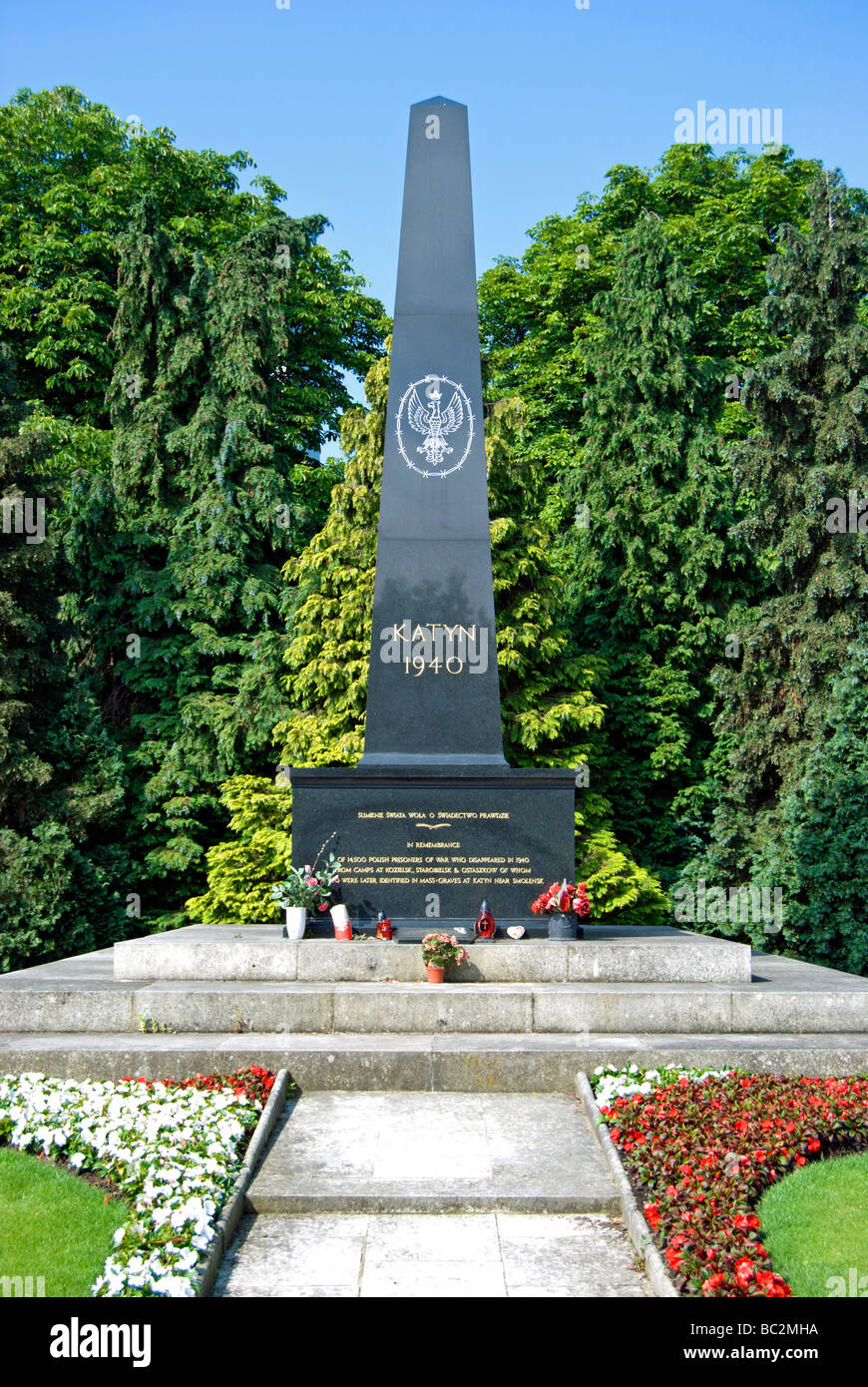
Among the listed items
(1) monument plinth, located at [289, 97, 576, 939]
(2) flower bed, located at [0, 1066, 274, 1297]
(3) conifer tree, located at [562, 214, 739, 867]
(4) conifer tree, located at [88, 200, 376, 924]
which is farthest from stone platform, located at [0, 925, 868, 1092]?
(3) conifer tree, located at [562, 214, 739, 867]

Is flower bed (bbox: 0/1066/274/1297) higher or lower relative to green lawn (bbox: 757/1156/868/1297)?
higher

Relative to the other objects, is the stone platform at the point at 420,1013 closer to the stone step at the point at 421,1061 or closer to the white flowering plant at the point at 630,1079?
the stone step at the point at 421,1061

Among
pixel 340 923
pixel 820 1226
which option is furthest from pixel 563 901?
pixel 820 1226

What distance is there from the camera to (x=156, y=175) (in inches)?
882

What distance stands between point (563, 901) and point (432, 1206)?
3.85m

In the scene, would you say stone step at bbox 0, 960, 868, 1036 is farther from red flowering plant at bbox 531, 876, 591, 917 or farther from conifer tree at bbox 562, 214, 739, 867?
conifer tree at bbox 562, 214, 739, 867

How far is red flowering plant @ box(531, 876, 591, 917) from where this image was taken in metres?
9.55

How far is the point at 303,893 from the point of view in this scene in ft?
31.7

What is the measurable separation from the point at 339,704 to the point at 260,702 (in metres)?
1.80

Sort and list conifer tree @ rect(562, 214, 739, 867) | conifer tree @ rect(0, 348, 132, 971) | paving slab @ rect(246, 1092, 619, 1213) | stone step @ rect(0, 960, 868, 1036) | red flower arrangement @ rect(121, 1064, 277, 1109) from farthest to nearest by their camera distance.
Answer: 1. conifer tree @ rect(562, 214, 739, 867)
2. conifer tree @ rect(0, 348, 132, 971)
3. stone step @ rect(0, 960, 868, 1036)
4. red flower arrangement @ rect(121, 1064, 277, 1109)
5. paving slab @ rect(246, 1092, 619, 1213)

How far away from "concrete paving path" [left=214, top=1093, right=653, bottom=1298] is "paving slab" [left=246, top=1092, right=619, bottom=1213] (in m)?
0.01

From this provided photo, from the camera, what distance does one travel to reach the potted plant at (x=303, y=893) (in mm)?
9602

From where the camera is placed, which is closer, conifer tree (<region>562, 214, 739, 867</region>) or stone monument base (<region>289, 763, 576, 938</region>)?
stone monument base (<region>289, 763, 576, 938</region>)
